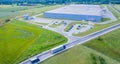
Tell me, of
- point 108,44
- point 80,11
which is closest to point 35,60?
point 108,44

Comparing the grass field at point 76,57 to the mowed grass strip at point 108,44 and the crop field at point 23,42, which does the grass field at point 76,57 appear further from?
the crop field at point 23,42

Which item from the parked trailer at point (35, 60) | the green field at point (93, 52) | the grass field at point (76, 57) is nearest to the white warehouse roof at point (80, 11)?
the green field at point (93, 52)

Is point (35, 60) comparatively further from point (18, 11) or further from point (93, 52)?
point (18, 11)

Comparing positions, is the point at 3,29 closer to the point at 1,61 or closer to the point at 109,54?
the point at 1,61

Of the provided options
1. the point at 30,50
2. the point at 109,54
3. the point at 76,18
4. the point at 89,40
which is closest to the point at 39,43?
the point at 30,50

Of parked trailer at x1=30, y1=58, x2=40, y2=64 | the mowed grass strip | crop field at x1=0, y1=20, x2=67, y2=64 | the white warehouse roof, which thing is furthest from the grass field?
the white warehouse roof

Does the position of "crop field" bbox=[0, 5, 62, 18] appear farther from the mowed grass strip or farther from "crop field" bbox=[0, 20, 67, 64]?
the mowed grass strip
